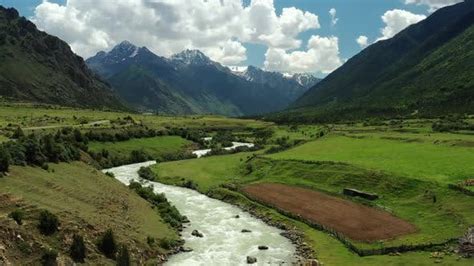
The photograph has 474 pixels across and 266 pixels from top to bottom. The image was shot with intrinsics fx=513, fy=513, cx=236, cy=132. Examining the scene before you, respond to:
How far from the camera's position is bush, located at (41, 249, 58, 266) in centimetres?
5478

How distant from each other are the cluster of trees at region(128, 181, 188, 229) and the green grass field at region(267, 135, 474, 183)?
139ft

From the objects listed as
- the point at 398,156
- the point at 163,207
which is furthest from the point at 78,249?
the point at 398,156

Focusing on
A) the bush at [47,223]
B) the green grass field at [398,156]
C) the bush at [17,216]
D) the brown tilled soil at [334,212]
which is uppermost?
the green grass field at [398,156]

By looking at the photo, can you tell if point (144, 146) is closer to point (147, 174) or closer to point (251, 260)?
point (147, 174)

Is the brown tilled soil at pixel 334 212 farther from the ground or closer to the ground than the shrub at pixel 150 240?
farther from the ground

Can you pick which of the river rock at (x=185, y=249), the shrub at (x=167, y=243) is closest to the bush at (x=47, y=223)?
the shrub at (x=167, y=243)

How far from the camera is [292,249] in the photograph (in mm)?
73938

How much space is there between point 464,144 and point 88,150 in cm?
9897

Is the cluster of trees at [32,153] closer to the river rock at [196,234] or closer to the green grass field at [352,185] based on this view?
the river rock at [196,234]

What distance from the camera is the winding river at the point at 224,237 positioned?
68812mm

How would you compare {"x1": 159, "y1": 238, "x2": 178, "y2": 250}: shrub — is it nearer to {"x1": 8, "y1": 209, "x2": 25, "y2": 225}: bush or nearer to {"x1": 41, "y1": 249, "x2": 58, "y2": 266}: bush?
{"x1": 41, "y1": 249, "x2": 58, "y2": 266}: bush

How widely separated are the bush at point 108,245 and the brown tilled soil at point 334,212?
3554 cm

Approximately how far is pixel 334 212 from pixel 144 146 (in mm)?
104497

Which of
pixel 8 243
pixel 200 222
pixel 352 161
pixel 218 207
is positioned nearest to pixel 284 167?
pixel 352 161
